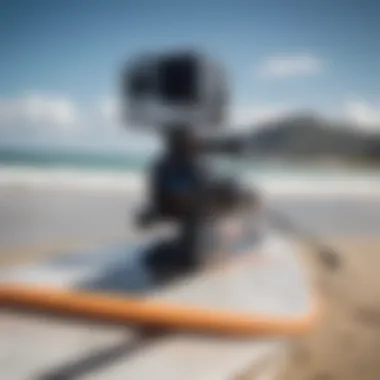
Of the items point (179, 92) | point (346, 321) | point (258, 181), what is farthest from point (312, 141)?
point (346, 321)

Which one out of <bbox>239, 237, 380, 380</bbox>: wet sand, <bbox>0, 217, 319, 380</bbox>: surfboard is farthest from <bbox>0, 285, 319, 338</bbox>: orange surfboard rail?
<bbox>239, 237, 380, 380</bbox>: wet sand

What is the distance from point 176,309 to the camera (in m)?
0.75

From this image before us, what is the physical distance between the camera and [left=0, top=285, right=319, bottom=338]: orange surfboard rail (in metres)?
0.73

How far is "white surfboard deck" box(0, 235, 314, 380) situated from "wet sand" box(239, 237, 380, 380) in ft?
0.62

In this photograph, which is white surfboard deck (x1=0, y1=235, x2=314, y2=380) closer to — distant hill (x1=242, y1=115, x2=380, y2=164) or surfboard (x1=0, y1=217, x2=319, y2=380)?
surfboard (x1=0, y1=217, x2=319, y2=380)

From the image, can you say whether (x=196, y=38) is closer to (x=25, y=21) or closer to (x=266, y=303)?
(x=25, y=21)

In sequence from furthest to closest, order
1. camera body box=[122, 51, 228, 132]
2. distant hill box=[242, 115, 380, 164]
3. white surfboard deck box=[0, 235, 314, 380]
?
1. distant hill box=[242, 115, 380, 164]
2. camera body box=[122, 51, 228, 132]
3. white surfboard deck box=[0, 235, 314, 380]

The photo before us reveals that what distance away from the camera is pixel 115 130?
0.99 m

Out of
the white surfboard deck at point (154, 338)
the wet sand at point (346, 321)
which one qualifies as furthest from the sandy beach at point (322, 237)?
the white surfboard deck at point (154, 338)

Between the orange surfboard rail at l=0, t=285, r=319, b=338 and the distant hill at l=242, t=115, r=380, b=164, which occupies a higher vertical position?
the distant hill at l=242, t=115, r=380, b=164

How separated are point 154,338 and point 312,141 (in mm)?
459

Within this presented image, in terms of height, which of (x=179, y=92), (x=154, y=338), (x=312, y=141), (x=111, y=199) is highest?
(x=179, y=92)

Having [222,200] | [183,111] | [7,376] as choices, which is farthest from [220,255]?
[7,376]

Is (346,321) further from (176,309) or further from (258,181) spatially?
(176,309)
